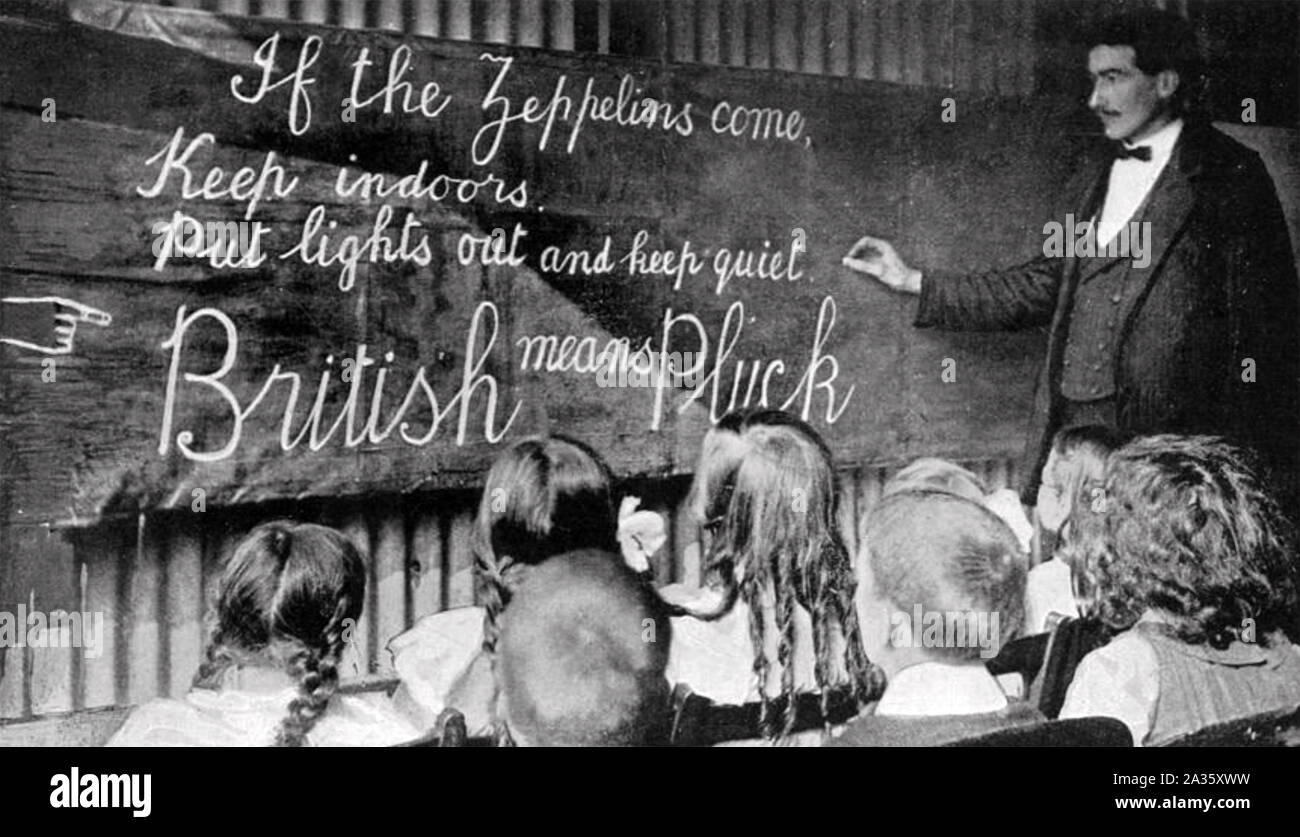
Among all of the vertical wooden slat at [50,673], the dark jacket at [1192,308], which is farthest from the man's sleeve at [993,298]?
the vertical wooden slat at [50,673]

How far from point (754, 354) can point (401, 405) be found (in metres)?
1.19

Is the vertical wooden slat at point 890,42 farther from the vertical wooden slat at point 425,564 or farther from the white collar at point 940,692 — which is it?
the vertical wooden slat at point 425,564

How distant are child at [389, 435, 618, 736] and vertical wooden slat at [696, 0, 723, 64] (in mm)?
1386

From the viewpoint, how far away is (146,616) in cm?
450

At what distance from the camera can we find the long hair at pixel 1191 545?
5074 mm

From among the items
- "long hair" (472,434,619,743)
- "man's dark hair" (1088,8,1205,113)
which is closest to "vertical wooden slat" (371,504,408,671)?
"long hair" (472,434,619,743)

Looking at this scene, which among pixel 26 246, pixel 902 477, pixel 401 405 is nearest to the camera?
pixel 26 246

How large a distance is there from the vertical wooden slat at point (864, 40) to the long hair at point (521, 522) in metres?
1.70

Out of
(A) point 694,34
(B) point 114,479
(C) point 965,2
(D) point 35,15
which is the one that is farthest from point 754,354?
(D) point 35,15

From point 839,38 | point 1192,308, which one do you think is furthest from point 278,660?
point 1192,308

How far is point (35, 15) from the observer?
4.41 meters

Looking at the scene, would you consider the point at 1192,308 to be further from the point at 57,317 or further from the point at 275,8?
the point at 57,317
